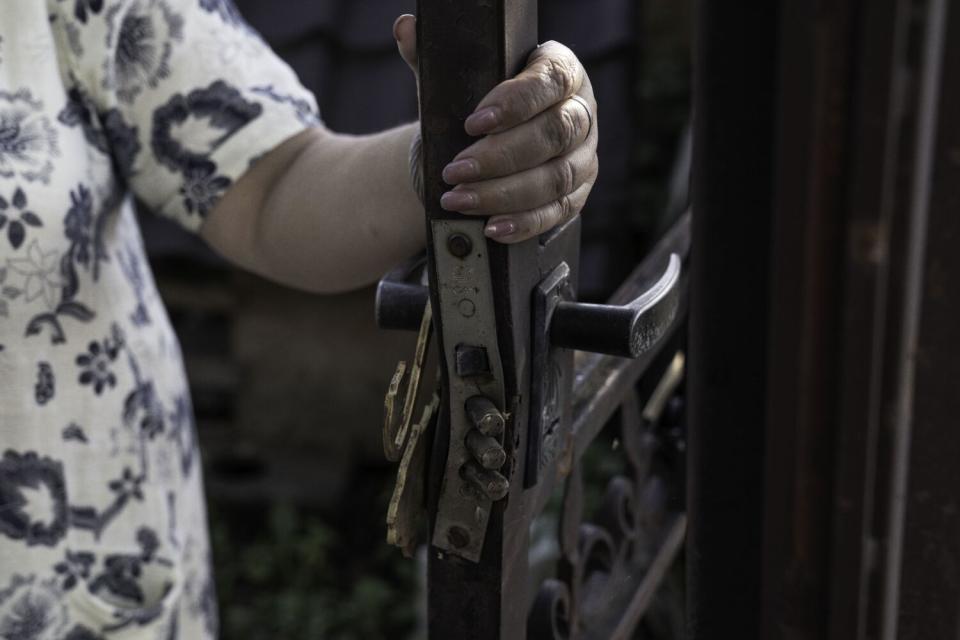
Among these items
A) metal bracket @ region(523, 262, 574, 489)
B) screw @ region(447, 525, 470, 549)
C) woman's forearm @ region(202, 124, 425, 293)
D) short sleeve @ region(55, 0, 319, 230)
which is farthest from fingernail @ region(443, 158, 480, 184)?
short sleeve @ region(55, 0, 319, 230)

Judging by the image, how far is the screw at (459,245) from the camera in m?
0.66

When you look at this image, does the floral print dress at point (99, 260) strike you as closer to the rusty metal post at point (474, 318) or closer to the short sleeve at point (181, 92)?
the short sleeve at point (181, 92)

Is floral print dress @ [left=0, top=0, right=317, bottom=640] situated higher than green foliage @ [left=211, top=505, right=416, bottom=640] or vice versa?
floral print dress @ [left=0, top=0, right=317, bottom=640]

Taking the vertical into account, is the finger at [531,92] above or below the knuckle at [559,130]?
above

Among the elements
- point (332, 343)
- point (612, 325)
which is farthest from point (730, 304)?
point (332, 343)

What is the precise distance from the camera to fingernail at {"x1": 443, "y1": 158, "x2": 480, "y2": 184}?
0.63m

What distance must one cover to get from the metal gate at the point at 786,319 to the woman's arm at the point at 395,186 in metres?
0.02

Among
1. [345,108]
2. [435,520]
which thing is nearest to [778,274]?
[435,520]

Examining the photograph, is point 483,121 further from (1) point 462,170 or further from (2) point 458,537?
(2) point 458,537

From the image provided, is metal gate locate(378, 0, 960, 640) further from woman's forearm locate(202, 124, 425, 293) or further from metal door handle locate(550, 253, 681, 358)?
woman's forearm locate(202, 124, 425, 293)

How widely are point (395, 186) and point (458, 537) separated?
0.40m

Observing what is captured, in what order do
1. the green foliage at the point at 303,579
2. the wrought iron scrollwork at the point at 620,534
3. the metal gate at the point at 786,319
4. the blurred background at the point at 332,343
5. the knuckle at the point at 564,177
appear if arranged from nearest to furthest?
the metal gate at the point at 786,319 → the knuckle at the point at 564,177 → the wrought iron scrollwork at the point at 620,534 → the blurred background at the point at 332,343 → the green foliage at the point at 303,579

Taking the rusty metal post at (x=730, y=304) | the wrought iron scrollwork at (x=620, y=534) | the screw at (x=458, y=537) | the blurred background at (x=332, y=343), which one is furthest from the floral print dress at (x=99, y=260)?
the blurred background at (x=332, y=343)

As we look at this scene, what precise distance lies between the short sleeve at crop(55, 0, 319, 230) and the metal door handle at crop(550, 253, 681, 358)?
57 centimetres
